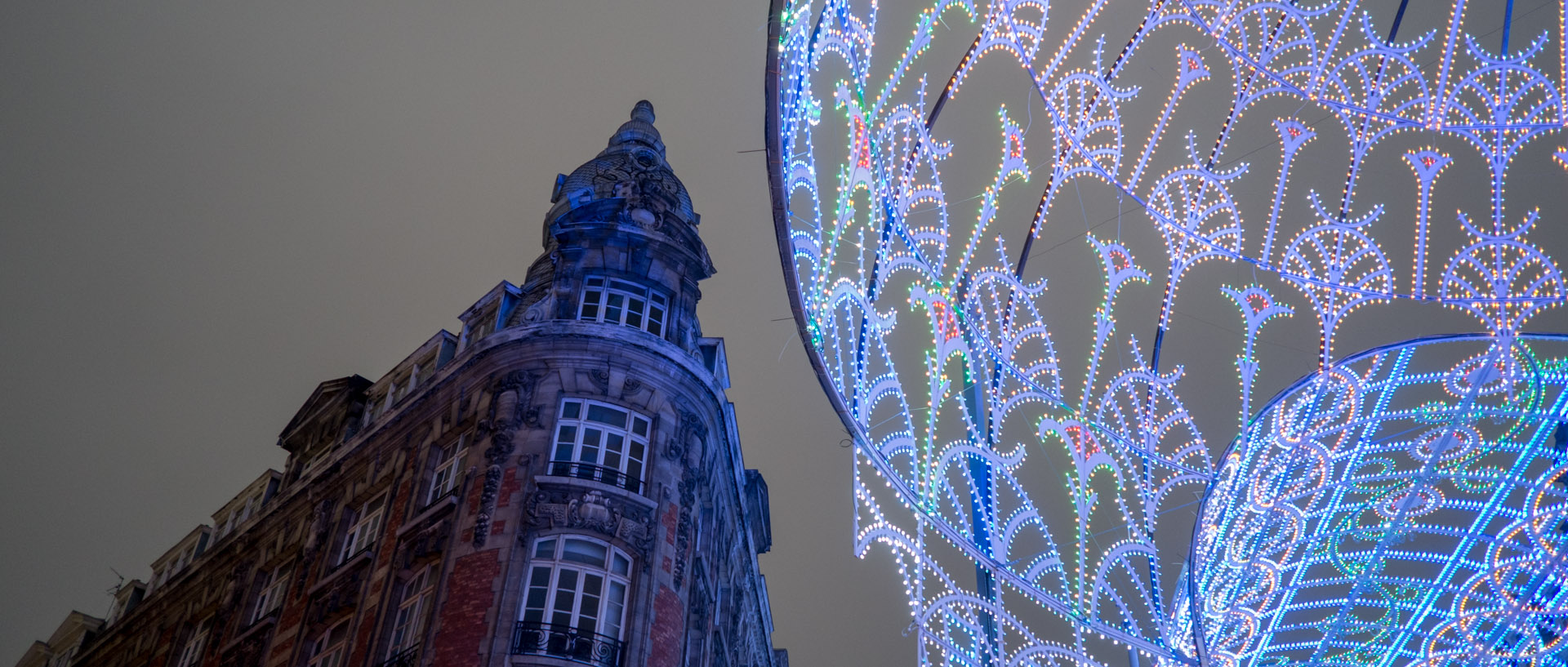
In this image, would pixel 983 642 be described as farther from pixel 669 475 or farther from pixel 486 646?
pixel 669 475

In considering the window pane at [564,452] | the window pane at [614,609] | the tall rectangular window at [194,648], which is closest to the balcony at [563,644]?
the window pane at [614,609]

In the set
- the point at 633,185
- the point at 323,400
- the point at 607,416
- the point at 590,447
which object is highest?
the point at 633,185

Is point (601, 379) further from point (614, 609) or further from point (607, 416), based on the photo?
point (614, 609)

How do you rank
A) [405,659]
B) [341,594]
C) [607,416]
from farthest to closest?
[341,594]
[607,416]
[405,659]

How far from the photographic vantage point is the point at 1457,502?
21.5m

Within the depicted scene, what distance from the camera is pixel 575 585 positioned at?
2542 centimetres

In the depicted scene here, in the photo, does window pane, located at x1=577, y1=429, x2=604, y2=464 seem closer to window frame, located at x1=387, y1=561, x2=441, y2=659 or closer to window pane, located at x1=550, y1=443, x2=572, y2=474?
window pane, located at x1=550, y1=443, x2=572, y2=474

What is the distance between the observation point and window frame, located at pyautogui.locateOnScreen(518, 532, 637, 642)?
81.6 feet

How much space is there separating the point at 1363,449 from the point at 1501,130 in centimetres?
589

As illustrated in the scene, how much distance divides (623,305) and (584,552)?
687 cm

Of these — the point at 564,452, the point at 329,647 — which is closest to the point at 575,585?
the point at 564,452

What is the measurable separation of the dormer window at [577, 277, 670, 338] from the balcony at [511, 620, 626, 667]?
8.02 m

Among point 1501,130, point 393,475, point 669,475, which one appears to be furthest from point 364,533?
point 1501,130

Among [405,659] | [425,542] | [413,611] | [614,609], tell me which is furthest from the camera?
[425,542]
